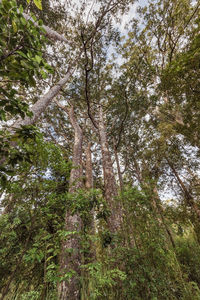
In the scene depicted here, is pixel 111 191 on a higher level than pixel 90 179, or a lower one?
lower

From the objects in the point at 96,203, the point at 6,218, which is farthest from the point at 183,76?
the point at 6,218

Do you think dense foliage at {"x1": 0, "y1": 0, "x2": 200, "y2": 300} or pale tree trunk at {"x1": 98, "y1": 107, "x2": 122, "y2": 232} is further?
pale tree trunk at {"x1": 98, "y1": 107, "x2": 122, "y2": 232}

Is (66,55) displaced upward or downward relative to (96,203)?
upward

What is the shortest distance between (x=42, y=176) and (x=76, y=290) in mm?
2497

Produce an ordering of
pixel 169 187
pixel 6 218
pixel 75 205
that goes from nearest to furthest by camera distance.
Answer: pixel 75 205
pixel 6 218
pixel 169 187

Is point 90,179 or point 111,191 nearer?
point 111,191

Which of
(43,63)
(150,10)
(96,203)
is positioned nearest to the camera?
(43,63)

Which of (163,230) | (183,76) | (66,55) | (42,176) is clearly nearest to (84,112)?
(66,55)

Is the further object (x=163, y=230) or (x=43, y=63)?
(x=163, y=230)

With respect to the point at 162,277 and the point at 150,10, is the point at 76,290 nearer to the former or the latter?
the point at 162,277

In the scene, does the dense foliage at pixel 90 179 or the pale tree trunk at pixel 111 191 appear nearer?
the dense foliage at pixel 90 179

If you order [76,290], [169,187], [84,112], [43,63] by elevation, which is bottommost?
[76,290]

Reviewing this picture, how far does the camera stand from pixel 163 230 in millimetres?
Answer: 2559

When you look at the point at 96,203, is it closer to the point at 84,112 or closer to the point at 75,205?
the point at 75,205
